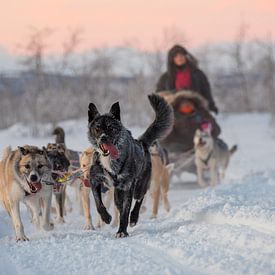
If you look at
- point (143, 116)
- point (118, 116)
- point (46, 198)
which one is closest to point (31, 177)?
point (46, 198)

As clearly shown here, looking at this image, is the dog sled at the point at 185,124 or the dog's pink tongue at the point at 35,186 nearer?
the dog's pink tongue at the point at 35,186

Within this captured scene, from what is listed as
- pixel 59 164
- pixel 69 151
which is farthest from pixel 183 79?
pixel 59 164

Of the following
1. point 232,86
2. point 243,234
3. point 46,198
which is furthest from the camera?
point 232,86

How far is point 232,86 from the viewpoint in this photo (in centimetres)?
6462

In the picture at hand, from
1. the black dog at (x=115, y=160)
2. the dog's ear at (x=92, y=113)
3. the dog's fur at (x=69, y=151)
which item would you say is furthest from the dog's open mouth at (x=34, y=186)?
the dog's fur at (x=69, y=151)

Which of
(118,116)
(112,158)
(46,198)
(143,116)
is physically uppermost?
(118,116)

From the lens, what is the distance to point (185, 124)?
12.6m

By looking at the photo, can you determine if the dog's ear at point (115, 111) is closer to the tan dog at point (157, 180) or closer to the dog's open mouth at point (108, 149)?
the dog's open mouth at point (108, 149)

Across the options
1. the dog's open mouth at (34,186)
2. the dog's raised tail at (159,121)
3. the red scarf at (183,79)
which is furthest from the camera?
the red scarf at (183,79)

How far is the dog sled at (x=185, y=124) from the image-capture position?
12258mm

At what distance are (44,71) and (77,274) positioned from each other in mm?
31806

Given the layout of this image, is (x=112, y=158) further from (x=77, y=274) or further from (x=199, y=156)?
(x=199, y=156)

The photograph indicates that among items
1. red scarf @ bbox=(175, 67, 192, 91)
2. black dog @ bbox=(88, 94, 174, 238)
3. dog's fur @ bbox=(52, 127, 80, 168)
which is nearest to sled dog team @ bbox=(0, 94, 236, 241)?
black dog @ bbox=(88, 94, 174, 238)

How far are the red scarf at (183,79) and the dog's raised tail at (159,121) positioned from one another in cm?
611
